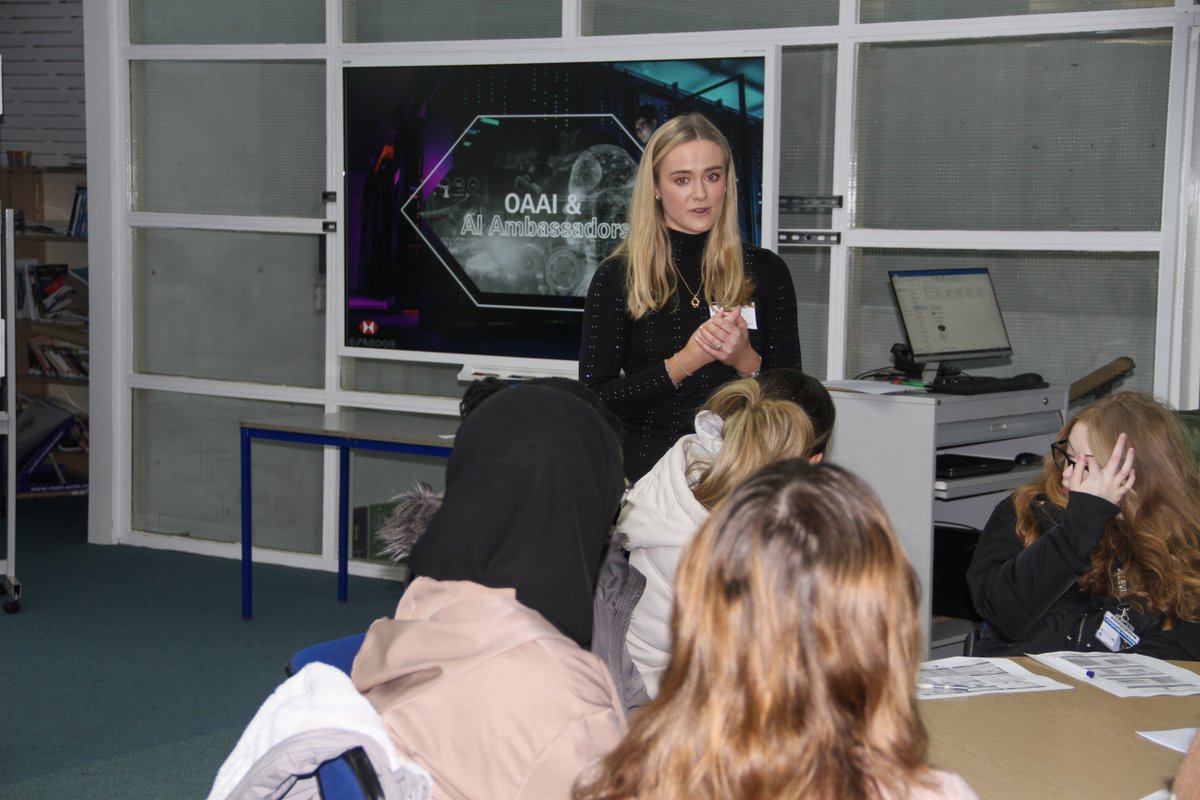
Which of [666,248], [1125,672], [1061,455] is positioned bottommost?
[1125,672]

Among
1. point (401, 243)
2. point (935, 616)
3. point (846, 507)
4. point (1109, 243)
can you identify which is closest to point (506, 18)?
point (401, 243)

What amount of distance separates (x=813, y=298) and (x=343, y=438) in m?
1.77

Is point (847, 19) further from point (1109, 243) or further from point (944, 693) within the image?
point (944, 693)

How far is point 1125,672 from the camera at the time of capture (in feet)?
6.79

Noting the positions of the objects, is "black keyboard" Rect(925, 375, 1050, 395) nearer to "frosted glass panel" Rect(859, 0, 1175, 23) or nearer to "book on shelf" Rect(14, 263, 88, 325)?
"frosted glass panel" Rect(859, 0, 1175, 23)

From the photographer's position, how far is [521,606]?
54.0 inches

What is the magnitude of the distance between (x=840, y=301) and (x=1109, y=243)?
91 cm

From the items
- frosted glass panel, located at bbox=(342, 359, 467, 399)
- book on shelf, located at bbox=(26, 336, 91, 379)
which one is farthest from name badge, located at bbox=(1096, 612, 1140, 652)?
book on shelf, located at bbox=(26, 336, 91, 379)

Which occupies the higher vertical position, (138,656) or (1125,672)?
(1125,672)

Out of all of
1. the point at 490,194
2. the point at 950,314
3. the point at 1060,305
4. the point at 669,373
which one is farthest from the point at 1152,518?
the point at 490,194

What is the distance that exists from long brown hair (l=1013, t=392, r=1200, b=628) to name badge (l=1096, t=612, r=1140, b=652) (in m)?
0.04

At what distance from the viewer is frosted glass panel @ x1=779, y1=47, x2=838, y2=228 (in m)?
4.52

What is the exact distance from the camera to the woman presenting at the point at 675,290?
276cm

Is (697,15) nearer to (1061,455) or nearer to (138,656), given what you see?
(1061,455)
